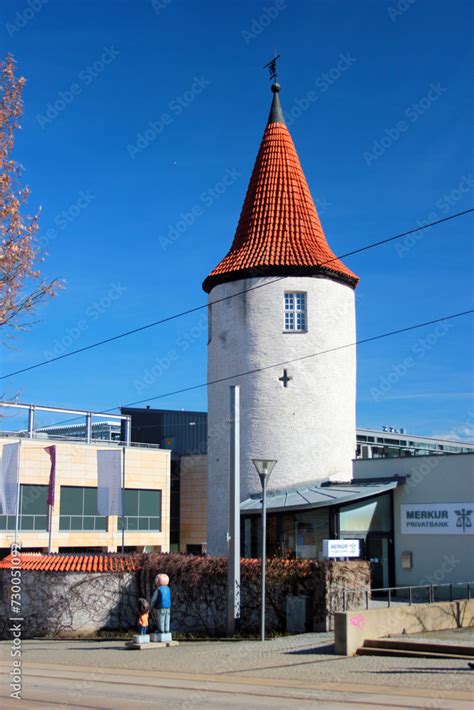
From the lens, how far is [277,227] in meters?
31.8

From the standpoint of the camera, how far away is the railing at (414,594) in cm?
1897

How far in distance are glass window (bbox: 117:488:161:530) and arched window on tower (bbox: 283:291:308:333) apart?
2598 centimetres

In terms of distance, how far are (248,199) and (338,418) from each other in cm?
908

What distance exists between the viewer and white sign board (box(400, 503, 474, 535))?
986 inches

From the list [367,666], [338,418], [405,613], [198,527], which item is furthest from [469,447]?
[367,666]

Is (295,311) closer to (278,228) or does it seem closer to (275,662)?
(278,228)

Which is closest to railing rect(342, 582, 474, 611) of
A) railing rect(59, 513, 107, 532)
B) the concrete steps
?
the concrete steps

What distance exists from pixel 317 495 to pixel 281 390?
13.3 ft

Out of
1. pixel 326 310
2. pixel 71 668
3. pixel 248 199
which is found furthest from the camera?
pixel 248 199

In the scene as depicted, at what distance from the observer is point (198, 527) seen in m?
59.0

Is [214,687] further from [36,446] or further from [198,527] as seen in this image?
[198,527]

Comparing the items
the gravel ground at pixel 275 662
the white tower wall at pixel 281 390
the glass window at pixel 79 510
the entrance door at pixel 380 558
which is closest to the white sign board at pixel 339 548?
the gravel ground at pixel 275 662

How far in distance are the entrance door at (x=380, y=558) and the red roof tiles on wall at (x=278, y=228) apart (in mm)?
9465

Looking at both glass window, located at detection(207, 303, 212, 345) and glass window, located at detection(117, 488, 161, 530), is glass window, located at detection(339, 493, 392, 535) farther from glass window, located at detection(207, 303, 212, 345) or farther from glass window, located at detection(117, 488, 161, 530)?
glass window, located at detection(117, 488, 161, 530)
